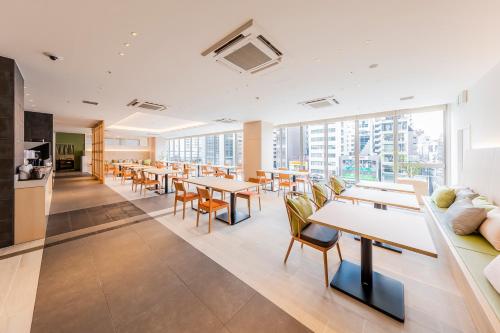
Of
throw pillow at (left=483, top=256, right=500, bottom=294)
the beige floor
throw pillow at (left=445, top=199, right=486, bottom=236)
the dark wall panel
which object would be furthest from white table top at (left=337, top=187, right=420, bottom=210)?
the dark wall panel

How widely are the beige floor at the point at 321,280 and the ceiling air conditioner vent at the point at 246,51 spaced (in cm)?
281

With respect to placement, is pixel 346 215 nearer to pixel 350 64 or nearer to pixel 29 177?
pixel 350 64

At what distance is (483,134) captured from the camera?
11.0 feet

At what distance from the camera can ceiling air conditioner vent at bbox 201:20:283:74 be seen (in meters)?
2.22

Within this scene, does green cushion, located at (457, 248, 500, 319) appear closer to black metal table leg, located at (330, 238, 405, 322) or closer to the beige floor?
the beige floor

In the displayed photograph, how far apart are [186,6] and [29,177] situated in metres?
4.00

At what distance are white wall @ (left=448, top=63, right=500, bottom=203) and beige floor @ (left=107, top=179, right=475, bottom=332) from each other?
173cm

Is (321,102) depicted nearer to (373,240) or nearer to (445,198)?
(445,198)

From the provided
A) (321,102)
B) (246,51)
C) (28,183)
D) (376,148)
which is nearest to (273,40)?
(246,51)

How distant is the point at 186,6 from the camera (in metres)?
1.85

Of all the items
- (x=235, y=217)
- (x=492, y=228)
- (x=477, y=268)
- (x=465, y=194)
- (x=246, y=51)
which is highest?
(x=246, y=51)

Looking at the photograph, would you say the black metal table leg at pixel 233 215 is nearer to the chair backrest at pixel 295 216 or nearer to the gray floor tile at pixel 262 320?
the chair backrest at pixel 295 216

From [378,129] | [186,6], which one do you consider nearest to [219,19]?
[186,6]

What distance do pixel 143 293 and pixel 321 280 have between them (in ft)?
6.29
